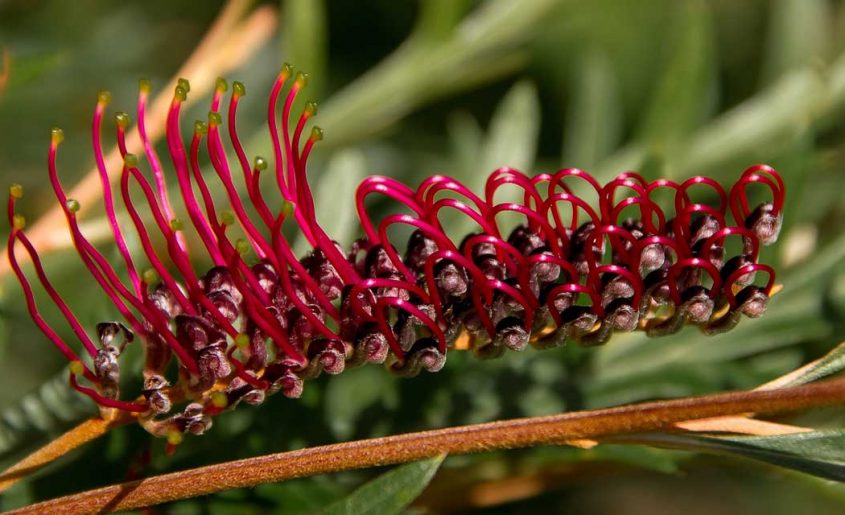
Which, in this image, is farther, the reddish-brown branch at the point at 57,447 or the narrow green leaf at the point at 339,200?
the narrow green leaf at the point at 339,200

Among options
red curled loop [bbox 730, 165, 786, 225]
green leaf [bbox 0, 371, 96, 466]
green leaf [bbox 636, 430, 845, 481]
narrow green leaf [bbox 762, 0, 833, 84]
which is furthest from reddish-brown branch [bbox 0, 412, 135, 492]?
narrow green leaf [bbox 762, 0, 833, 84]

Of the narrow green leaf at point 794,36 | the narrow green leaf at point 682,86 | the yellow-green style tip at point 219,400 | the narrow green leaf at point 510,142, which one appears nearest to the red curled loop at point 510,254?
the yellow-green style tip at point 219,400

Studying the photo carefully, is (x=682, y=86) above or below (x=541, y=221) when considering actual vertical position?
above

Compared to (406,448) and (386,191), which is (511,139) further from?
(406,448)

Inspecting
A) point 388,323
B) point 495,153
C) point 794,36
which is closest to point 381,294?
point 388,323

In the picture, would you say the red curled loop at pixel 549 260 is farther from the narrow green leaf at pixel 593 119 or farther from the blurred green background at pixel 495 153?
the narrow green leaf at pixel 593 119

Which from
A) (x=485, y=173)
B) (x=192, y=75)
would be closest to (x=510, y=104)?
(x=485, y=173)
